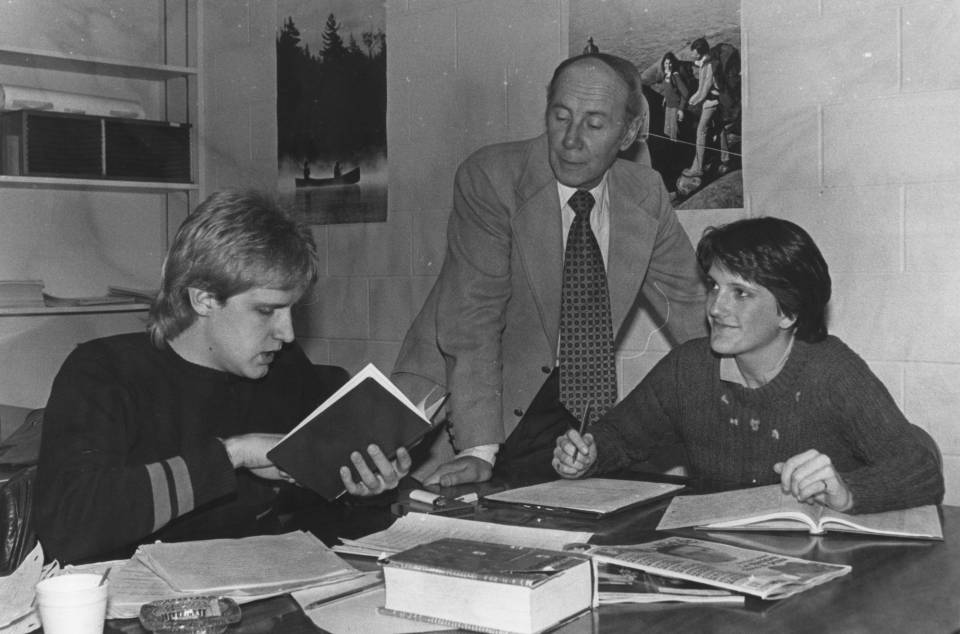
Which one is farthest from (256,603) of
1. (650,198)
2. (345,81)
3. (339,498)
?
(345,81)

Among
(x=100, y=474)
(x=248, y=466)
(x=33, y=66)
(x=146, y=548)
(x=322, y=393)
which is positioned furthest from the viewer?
(x=33, y=66)

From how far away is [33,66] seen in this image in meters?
3.80

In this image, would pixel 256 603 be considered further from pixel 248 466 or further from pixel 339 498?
pixel 339 498

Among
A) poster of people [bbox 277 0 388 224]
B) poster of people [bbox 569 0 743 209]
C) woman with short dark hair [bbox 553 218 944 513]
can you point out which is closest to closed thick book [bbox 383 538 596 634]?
woman with short dark hair [bbox 553 218 944 513]

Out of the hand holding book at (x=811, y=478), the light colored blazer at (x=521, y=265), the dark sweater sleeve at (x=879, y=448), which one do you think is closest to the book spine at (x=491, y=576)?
the hand holding book at (x=811, y=478)

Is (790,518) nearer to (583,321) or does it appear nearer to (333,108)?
(583,321)

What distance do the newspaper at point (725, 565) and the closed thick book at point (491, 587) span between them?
0.52 feet

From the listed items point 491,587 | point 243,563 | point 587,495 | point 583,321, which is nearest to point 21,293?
point 583,321

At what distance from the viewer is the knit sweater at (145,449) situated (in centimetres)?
160

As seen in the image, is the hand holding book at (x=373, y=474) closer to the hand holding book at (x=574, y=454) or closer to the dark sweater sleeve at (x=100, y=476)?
the dark sweater sleeve at (x=100, y=476)

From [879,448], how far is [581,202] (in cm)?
98

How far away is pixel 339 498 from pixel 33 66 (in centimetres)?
258

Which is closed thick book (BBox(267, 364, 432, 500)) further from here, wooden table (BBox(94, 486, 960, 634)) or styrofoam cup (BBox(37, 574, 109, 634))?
styrofoam cup (BBox(37, 574, 109, 634))

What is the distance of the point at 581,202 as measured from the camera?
2.62 metres
